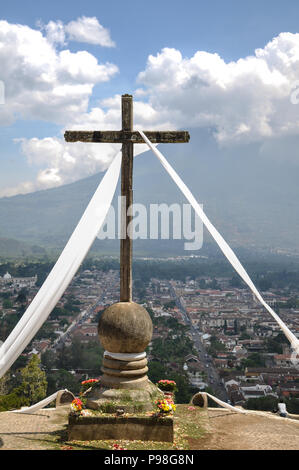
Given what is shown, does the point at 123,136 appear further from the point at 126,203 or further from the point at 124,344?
the point at 124,344

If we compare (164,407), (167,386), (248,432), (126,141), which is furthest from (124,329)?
(126,141)

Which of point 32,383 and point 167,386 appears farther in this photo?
point 32,383

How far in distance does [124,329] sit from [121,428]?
158 cm

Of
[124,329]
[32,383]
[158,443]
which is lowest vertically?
[32,383]

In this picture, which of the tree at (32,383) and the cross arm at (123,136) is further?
the tree at (32,383)

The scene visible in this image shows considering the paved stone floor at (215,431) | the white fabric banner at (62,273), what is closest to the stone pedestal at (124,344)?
the white fabric banner at (62,273)

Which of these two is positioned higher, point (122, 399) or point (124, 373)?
point (124, 373)

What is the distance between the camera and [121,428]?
764 cm

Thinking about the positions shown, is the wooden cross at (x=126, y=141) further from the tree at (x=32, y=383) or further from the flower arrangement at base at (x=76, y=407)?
the tree at (x=32, y=383)

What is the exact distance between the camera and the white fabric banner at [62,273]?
7172 millimetres

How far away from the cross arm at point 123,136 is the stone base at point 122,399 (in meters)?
4.40
